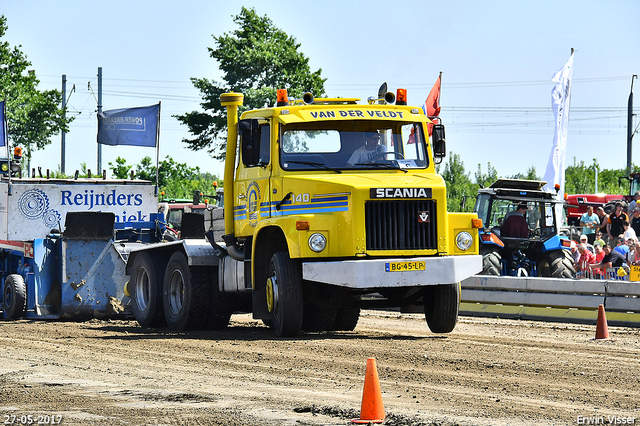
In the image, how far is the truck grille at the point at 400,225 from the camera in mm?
11922

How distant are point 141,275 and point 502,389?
28.9 ft

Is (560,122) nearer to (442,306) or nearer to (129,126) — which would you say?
(129,126)

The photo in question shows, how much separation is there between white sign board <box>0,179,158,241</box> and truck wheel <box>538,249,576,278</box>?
833 centimetres

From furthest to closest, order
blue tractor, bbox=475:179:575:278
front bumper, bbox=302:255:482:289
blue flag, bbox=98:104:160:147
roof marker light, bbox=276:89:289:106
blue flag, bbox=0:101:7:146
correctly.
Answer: blue flag, bbox=0:101:7:146
blue flag, bbox=98:104:160:147
blue tractor, bbox=475:179:575:278
roof marker light, bbox=276:89:289:106
front bumper, bbox=302:255:482:289

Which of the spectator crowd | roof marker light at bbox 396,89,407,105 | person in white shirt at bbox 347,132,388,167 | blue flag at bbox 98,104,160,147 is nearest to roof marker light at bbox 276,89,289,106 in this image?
person in white shirt at bbox 347,132,388,167

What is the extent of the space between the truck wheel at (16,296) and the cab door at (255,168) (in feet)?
18.4

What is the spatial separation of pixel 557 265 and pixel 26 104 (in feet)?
92.9

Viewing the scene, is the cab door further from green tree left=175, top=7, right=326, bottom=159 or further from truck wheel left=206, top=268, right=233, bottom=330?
green tree left=175, top=7, right=326, bottom=159

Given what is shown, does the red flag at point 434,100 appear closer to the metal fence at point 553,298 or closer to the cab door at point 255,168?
the metal fence at point 553,298

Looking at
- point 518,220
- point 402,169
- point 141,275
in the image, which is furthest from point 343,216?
point 518,220

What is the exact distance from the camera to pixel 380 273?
38.7 ft

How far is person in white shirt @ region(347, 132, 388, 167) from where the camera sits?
12664 mm

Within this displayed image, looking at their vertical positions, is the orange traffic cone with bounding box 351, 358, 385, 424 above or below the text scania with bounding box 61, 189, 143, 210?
below

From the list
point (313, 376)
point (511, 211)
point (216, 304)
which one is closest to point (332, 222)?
point (313, 376)
